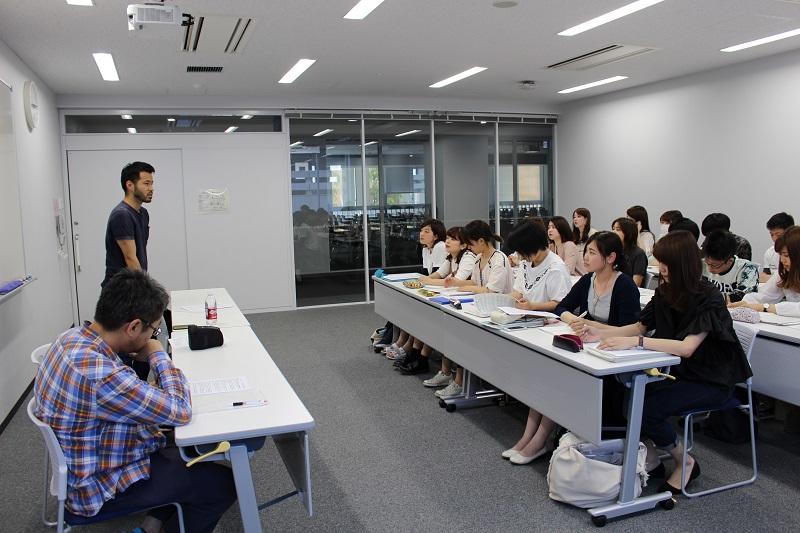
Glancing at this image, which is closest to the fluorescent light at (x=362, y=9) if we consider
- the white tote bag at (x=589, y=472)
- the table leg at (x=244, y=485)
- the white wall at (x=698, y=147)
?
the white tote bag at (x=589, y=472)

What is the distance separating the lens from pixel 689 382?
299 centimetres

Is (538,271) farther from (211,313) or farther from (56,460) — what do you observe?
(56,460)

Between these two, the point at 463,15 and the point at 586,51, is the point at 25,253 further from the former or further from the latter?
the point at 586,51

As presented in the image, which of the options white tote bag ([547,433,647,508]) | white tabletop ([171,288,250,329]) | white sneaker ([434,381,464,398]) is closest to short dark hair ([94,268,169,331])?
white tabletop ([171,288,250,329])

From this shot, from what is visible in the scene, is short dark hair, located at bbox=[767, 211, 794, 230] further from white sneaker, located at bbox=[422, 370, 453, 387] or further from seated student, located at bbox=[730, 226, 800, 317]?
white sneaker, located at bbox=[422, 370, 453, 387]

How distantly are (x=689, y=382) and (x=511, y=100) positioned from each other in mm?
6950

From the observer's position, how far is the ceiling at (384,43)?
443 cm

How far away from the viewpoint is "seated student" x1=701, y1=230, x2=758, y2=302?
13.0ft

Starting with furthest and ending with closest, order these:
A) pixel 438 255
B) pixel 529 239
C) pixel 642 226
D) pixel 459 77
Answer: pixel 459 77
pixel 642 226
pixel 438 255
pixel 529 239

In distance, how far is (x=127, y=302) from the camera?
2.13 meters

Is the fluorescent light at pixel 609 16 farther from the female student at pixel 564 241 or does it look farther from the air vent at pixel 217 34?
Result: the air vent at pixel 217 34

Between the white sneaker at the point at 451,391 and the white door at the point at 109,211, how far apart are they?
4749mm

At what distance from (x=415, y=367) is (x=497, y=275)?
1.18 m

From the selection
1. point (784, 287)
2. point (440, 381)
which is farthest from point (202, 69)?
point (784, 287)
